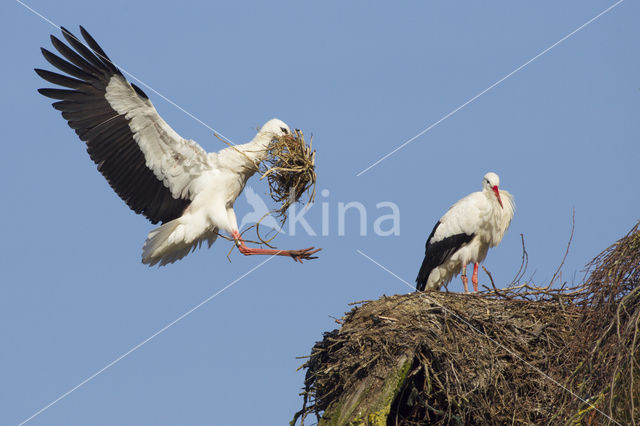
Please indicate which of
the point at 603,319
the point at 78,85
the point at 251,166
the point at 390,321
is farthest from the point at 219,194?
the point at 603,319

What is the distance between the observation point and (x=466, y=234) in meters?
11.7

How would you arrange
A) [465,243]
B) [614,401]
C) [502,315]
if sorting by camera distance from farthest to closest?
[465,243]
[502,315]
[614,401]

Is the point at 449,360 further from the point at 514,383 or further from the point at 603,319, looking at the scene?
the point at 603,319

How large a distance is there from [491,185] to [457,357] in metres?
3.98

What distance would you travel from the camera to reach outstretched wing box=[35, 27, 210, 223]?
386 inches

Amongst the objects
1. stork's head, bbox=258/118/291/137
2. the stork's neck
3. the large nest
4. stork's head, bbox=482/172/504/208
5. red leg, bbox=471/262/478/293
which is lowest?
the large nest

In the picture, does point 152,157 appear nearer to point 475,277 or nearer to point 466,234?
point 466,234

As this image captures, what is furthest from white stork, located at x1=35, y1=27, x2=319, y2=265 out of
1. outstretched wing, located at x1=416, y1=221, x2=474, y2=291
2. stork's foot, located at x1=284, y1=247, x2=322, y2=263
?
outstretched wing, located at x1=416, y1=221, x2=474, y2=291

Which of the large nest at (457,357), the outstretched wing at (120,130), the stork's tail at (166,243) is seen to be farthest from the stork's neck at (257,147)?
the large nest at (457,357)

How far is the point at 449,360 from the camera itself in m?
8.38

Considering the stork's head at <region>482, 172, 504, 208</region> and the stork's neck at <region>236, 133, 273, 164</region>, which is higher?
the stork's head at <region>482, 172, 504, 208</region>

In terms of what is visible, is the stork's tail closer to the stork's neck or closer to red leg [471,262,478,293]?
the stork's neck

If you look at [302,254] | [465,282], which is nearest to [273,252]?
[302,254]

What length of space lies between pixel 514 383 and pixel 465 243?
3.46 metres
